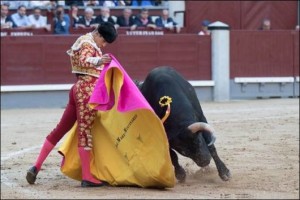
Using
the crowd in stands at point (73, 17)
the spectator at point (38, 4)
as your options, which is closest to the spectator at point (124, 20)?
the crowd in stands at point (73, 17)

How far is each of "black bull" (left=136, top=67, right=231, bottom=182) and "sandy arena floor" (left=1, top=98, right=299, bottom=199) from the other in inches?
7.9

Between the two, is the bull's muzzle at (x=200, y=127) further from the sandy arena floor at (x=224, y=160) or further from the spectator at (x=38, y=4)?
the spectator at (x=38, y=4)

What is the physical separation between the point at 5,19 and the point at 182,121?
336 inches

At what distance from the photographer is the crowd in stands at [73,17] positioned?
13680 millimetres

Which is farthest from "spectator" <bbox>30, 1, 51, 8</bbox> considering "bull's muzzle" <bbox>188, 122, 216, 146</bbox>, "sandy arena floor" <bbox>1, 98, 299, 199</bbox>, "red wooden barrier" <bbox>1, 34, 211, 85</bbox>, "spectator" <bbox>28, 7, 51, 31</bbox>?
"bull's muzzle" <bbox>188, 122, 216, 146</bbox>

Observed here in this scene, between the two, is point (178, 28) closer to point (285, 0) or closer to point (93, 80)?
point (285, 0)

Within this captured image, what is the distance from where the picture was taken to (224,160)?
6.75m

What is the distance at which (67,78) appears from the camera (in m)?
14.0

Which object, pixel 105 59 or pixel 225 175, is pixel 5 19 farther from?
pixel 225 175

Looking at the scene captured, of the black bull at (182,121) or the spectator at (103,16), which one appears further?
the spectator at (103,16)

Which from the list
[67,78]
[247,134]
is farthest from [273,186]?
[67,78]

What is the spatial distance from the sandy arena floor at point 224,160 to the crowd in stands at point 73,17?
2.73m

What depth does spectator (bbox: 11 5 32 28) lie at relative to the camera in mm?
13602

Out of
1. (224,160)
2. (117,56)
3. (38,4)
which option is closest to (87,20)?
(117,56)
